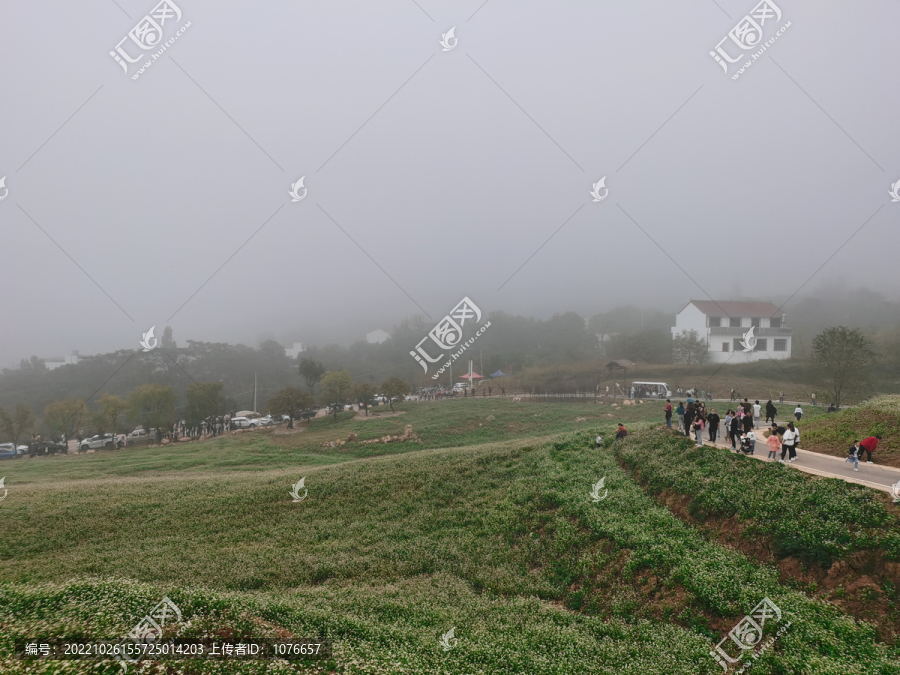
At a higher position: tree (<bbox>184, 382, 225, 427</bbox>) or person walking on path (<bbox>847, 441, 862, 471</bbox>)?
tree (<bbox>184, 382, 225, 427</bbox>)

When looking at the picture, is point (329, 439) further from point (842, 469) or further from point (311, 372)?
point (842, 469)

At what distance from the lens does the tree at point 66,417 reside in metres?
38.4

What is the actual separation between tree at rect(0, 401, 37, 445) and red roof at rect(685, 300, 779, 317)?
230ft

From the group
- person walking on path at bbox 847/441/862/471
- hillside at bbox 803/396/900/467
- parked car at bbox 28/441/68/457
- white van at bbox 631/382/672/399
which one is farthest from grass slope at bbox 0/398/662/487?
person walking on path at bbox 847/441/862/471

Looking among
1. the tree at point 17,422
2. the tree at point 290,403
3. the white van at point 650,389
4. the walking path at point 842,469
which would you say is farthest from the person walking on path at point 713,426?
the tree at point 17,422

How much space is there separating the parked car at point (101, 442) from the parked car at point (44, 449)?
129 centimetres

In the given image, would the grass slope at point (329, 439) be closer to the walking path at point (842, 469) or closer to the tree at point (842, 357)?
the tree at point (842, 357)

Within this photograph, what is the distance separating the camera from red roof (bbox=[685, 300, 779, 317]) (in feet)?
176

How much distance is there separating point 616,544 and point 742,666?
4364 mm

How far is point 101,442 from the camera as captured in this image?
3875cm

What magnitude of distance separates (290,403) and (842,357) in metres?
42.3

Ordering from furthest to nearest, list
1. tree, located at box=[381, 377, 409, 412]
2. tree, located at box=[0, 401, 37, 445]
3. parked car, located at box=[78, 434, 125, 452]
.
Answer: tree, located at box=[381, 377, 409, 412] → tree, located at box=[0, 401, 37, 445] → parked car, located at box=[78, 434, 125, 452]
